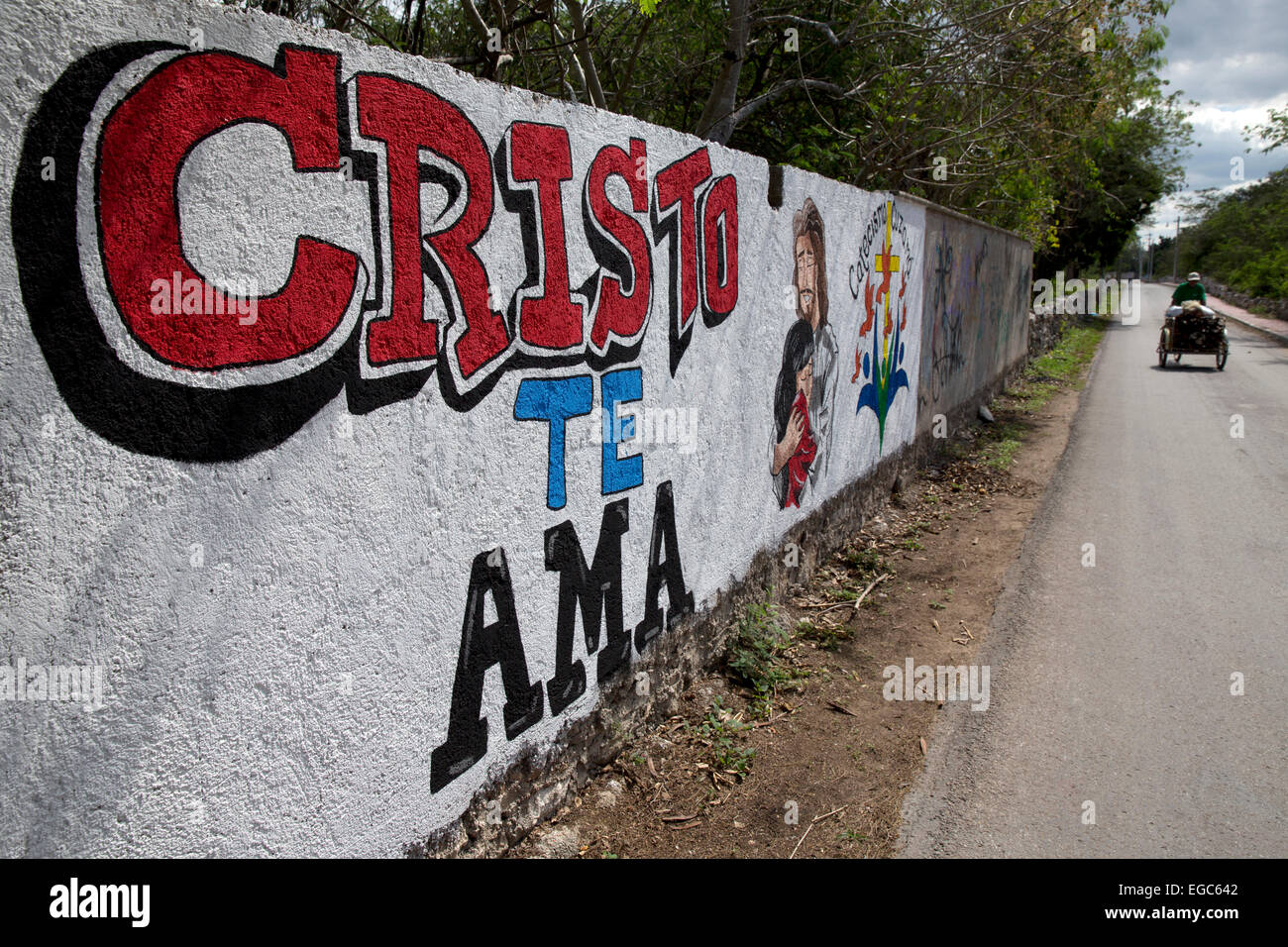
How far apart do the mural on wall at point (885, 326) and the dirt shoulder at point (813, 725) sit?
1089 millimetres

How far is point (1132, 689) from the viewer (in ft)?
14.5

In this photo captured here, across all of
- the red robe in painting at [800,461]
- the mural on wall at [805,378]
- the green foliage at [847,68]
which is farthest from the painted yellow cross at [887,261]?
the red robe in painting at [800,461]

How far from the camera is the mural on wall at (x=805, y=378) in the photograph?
5.40m

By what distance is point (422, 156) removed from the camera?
2.62 m

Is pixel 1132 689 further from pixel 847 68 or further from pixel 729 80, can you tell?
pixel 847 68

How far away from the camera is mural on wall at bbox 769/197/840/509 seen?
5.40 metres

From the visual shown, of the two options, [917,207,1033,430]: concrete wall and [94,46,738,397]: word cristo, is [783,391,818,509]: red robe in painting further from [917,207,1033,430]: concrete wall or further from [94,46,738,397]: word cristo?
[917,207,1033,430]: concrete wall

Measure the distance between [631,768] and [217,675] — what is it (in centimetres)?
206

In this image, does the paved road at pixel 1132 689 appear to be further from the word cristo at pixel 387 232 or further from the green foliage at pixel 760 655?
the word cristo at pixel 387 232

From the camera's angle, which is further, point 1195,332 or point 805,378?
point 1195,332

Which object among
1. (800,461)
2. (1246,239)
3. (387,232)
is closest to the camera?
(387,232)

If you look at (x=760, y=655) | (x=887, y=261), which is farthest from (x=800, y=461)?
(x=887, y=261)

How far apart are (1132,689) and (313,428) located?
415cm

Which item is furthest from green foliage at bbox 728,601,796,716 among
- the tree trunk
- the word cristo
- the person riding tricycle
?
the person riding tricycle
